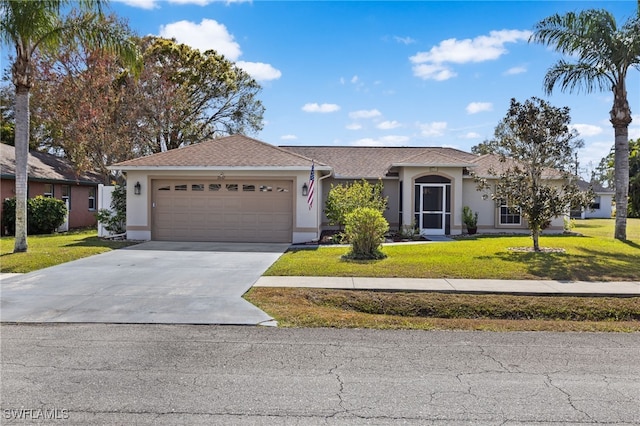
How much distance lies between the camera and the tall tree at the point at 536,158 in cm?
1380

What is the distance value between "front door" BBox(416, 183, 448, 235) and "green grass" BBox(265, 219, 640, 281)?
4.45m

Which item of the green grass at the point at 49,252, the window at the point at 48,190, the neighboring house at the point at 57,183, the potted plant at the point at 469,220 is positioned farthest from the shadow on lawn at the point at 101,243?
the potted plant at the point at 469,220

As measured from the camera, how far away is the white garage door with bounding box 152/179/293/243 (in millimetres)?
17516

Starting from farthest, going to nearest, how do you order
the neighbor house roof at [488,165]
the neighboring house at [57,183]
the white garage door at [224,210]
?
the neighboring house at [57,183]
the neighbor house roof at [488,165]
the white garage door at [224,210]

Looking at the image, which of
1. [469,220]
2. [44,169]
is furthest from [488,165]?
[44,169]

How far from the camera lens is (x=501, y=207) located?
20812 mm

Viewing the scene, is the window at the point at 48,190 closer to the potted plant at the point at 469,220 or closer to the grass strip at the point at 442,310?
the grass strip at the point at 442,310

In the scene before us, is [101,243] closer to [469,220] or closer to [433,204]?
[433,204]

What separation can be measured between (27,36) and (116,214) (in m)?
7.44

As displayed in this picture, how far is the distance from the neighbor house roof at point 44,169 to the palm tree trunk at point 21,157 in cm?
793

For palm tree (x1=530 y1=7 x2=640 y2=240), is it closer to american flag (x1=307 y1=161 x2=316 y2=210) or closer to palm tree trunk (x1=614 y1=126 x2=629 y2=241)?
palm tree trunk (x1=614 y1=126 x2=629 y2=241)

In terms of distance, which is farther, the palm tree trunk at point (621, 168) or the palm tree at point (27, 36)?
the palm tree trunk at point (621, 168)

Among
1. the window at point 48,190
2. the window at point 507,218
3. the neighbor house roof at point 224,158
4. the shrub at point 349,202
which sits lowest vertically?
the window at point 507,218

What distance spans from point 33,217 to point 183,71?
1466 cm
